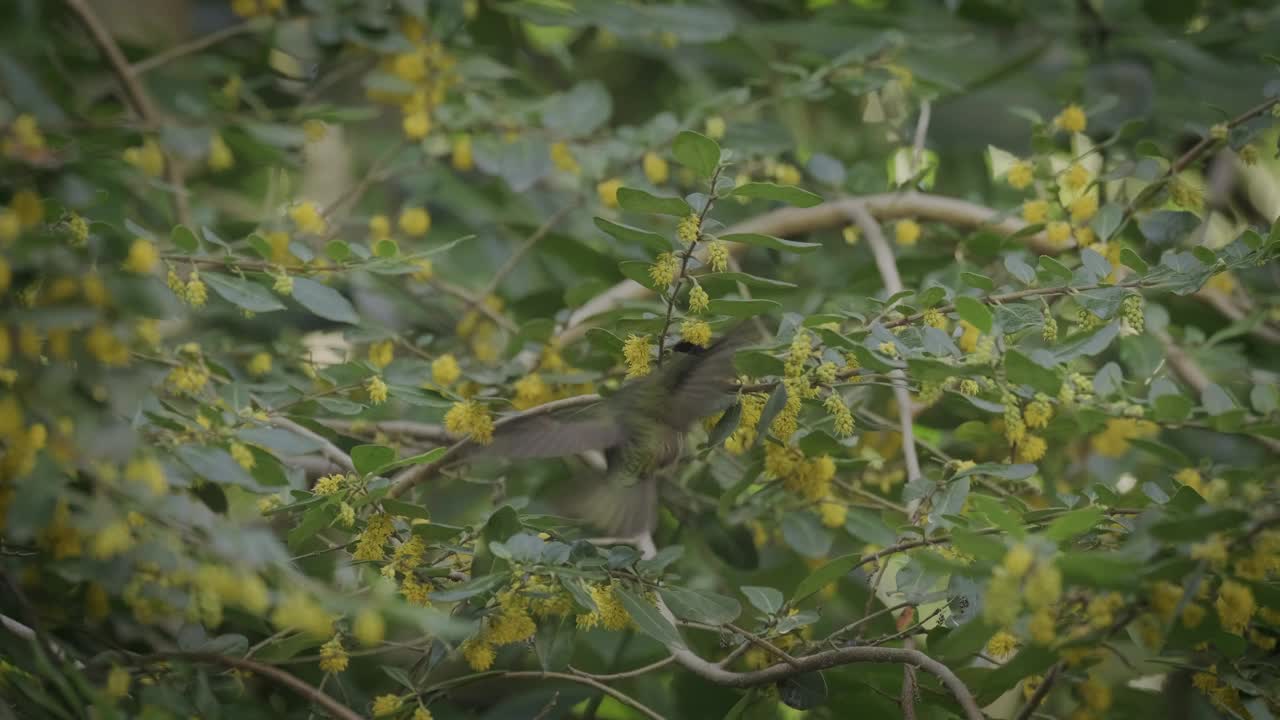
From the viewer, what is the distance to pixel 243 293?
1189 millimetres

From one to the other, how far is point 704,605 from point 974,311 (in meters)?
0.39

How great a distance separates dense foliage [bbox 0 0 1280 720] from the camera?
876mm

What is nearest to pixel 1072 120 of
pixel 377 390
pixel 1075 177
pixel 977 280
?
pixel 1075 177

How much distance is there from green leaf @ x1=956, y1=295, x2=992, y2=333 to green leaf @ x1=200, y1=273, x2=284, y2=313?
0.68 metres

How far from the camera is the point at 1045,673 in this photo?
3.31 feet

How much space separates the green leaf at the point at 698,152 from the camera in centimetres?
103

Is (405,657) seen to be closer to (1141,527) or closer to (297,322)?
(297,322)

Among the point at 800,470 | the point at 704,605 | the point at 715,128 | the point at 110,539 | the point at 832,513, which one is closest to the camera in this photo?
the point at 110,539

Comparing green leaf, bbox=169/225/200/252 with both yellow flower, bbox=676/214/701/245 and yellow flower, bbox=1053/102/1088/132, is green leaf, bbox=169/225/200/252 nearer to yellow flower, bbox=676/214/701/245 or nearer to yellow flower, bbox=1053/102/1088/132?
yellow flower, bbox=676/214/701/245

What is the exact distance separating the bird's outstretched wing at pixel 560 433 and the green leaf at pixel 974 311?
1.22 ft

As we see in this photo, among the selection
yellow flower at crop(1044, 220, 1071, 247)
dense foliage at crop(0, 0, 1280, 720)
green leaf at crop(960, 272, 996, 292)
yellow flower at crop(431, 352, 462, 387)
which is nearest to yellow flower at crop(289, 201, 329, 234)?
dense foliage at crop(0, 0, 1280, 720)

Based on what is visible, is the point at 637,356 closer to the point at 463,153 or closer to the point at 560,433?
the point at 560,433

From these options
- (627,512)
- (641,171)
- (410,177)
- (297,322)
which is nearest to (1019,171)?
(641,171)

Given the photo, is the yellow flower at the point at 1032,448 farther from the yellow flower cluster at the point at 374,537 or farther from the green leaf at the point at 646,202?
the yellow flower cluster at the point at 374,537
